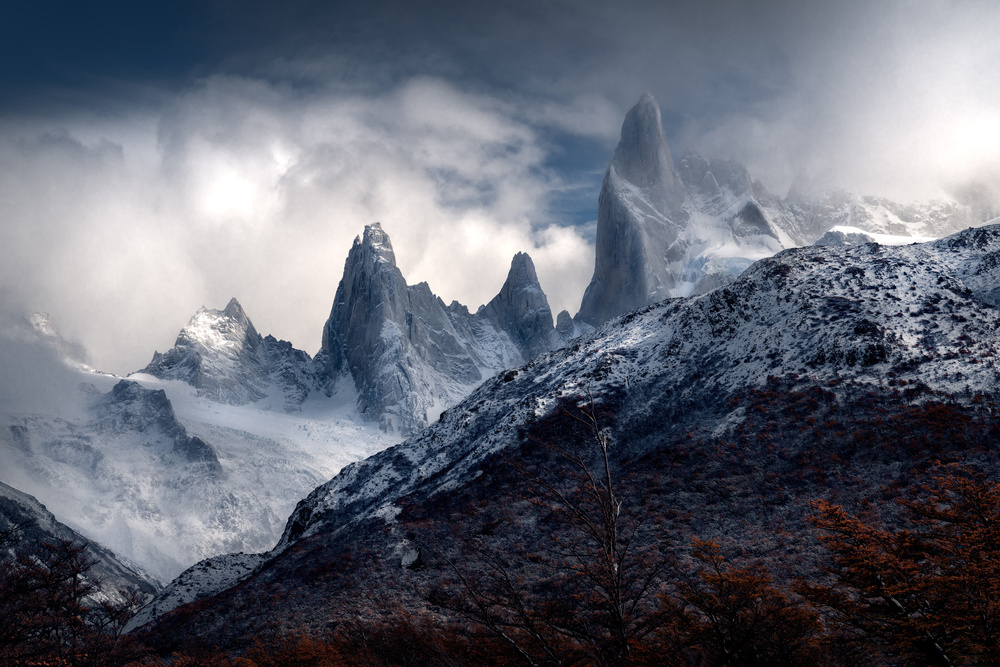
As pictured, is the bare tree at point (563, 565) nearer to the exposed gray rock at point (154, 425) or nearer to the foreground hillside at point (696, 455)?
the foreground hillside at point (696, 455)

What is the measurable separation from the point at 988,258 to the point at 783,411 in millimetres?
17843

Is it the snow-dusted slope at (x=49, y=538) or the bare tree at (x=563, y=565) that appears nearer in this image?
the bare tree at (x=563, y=565)

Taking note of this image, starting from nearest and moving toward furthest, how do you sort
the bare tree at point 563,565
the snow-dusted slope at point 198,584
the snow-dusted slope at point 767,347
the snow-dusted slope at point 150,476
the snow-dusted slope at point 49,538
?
the bare tree at point 563,565
the snow-dusted slope at point 767,347
the snow-dusted slope at point 198,584
the snow-dusted slope at point 49,538
the snow-dusted slope at point 150,476

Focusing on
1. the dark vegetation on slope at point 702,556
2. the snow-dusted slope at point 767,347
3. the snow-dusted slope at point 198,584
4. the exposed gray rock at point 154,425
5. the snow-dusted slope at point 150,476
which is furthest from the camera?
the exposed gray rock at point 154,425

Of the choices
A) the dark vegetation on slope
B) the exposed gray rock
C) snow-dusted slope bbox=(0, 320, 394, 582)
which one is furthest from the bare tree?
the exposed gray rock

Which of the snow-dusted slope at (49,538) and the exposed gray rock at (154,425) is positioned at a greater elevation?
the exposed gray rock at (154,425)

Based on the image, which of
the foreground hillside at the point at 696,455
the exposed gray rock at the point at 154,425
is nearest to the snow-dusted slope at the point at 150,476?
the exposed gray rock at the point at 154,425

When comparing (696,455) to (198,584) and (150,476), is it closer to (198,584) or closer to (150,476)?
(198,584)

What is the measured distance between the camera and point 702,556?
1691 cm

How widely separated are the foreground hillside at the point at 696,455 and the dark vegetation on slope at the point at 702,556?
0.14 m

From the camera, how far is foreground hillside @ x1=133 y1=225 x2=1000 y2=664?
2281cm

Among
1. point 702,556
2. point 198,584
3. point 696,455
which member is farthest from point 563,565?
point 198,584

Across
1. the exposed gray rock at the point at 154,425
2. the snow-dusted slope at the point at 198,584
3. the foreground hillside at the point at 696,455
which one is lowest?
the snow-dusted slope at the point at 198,584

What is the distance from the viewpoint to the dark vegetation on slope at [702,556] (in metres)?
13.4
